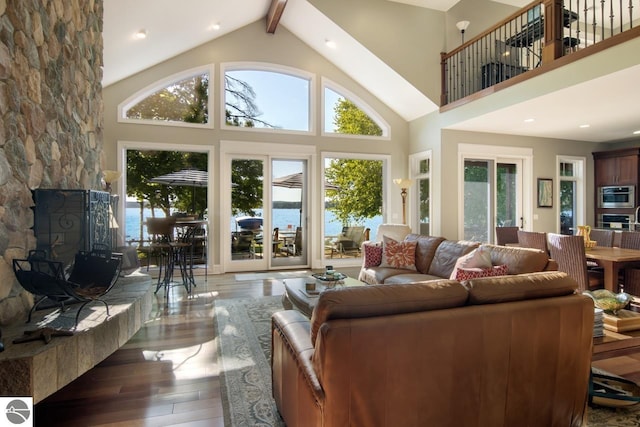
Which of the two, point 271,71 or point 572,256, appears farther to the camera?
point 271,71

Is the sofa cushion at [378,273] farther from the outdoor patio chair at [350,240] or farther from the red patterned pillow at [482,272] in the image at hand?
the outdoor patio chair at [350,240]

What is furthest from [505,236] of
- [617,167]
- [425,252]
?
[617,167]

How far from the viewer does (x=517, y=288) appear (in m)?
1.85

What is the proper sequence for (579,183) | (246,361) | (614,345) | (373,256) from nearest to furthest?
1. (614,345)
2. (246,361)
3. (373,256)
4. (579,183)

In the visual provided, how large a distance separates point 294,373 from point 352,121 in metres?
6.57

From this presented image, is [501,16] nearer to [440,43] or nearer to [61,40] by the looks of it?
[440,43]

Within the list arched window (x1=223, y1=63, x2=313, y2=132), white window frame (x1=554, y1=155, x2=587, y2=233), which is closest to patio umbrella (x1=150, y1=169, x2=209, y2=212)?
arched window (x1=223, y1=63, x2=313, y2=132)

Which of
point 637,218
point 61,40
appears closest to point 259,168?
point 61,40

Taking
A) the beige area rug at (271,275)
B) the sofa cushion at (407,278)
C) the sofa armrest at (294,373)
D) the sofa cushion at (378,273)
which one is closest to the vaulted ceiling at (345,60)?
the sofa cushion at (407,278)

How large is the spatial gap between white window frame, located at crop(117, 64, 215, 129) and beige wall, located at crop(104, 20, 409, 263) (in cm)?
6

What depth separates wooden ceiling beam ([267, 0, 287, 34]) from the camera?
5.90 meters

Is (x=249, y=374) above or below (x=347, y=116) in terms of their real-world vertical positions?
below

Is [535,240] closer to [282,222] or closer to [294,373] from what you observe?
[294,373]

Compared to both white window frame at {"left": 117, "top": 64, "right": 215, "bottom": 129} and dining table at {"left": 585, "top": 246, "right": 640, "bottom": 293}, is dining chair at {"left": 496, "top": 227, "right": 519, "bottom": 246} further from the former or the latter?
white window frame at {"left": 117, "top": 64, "right": 215, "bottom": 129}
